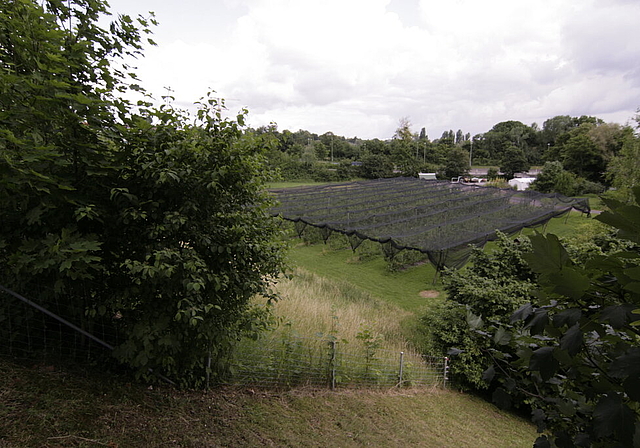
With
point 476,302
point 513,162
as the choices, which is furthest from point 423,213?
point 513,162

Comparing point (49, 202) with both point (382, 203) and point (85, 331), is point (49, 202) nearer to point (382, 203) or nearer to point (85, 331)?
point (85, 331)

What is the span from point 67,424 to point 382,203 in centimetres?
2310

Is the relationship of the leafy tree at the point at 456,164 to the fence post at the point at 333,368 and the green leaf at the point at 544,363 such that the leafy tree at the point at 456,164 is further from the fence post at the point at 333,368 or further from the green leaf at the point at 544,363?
the green leaf at the point at 544,363

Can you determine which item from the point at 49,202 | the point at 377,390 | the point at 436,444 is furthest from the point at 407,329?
the point at 49,202

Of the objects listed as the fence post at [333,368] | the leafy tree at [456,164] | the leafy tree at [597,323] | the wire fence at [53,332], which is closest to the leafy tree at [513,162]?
the leafy tree at [456,164]

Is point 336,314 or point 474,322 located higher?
point 474,322

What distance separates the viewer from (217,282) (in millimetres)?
2920

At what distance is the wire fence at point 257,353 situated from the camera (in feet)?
10.5

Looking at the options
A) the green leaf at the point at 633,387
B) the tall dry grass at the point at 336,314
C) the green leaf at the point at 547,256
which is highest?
the green leaf at the point at 547,256

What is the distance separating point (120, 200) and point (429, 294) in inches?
464

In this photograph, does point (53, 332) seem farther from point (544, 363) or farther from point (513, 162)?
point (513, 162)

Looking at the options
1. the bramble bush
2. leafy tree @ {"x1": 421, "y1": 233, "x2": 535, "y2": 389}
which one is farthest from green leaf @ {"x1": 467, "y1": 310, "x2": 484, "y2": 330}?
leafy tree @ {"x1": 421, "y1": 233, "x2": 535, "y2": 389}

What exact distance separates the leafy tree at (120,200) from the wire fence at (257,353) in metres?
0.17

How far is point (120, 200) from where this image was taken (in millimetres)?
2951
